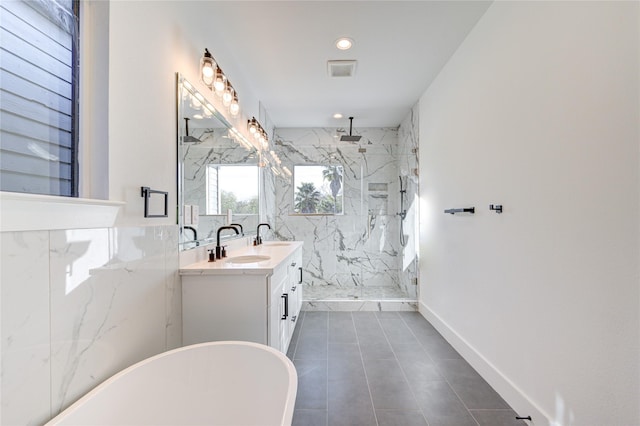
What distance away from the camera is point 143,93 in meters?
1.29

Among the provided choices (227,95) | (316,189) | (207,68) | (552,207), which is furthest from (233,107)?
(316,189)

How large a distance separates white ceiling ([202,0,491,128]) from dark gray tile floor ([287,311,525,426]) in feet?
8.55

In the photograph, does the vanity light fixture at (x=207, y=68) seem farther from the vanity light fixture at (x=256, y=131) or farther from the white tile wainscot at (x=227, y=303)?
the white tile wainscot at (x=227, y=303)

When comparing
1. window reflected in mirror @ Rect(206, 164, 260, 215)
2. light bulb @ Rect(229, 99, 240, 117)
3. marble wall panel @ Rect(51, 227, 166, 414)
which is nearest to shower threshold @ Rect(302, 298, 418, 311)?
window reflected in mirror @ Rect(206, 164, 260, 215)

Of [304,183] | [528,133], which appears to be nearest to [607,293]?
[528,133]

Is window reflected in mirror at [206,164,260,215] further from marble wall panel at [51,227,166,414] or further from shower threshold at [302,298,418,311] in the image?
shower threshold at [302,298,418,311]

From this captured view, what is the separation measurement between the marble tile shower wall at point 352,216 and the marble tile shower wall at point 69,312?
316 cm

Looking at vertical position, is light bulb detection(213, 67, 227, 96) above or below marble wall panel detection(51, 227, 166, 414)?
above

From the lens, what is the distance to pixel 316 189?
14.9 feet

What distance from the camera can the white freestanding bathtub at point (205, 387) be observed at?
38.7 inches

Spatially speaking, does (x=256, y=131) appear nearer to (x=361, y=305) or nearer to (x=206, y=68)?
(x=206, y=68)

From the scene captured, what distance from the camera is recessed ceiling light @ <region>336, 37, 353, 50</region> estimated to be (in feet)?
7.27

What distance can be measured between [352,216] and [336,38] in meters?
2.70

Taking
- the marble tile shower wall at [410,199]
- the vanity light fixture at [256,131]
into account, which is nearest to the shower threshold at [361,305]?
the marble tile shower wall at [410,199]
